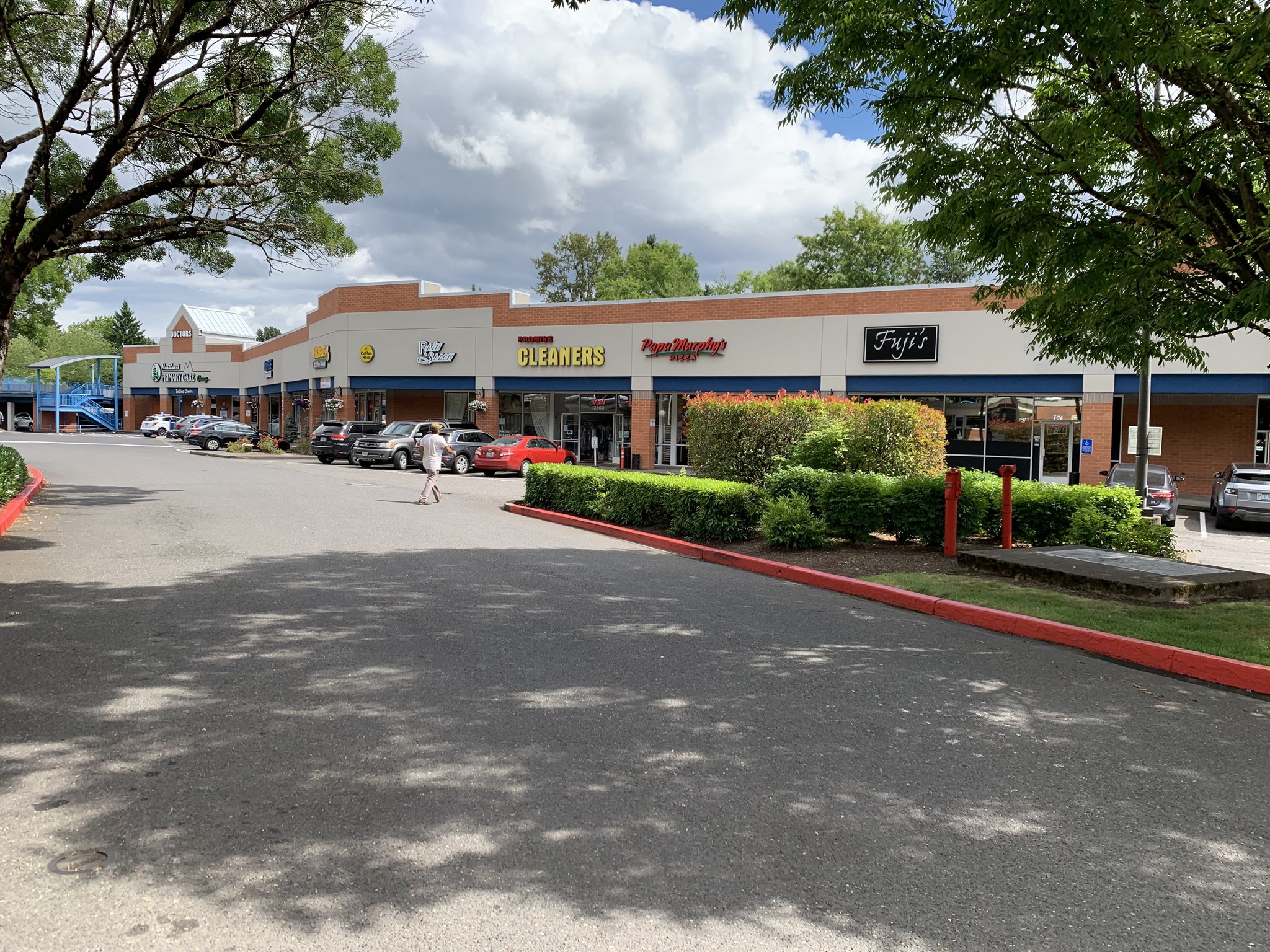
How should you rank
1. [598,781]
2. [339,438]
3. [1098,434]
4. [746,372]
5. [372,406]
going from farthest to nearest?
[372,406], [339,438], [746,372], [1098,434], [598,781]

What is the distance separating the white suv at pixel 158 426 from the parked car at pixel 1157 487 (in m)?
60.7

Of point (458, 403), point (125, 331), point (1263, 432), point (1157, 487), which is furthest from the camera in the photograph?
point (125, 331)

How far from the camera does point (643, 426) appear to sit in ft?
110

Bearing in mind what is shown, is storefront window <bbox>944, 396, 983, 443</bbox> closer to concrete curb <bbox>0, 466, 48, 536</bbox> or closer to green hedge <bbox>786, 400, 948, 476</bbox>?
green hedge <bbox>786, 400, 948, 476</bbox>

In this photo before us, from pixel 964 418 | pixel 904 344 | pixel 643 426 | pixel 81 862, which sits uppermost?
pixel 904 344

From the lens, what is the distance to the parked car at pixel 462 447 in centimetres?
2928

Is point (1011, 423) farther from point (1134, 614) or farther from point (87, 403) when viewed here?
point (87, 403)

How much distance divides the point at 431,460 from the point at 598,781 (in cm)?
1531

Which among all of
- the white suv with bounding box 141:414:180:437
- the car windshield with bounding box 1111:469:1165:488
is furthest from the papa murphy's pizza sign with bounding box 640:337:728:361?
the white suv with bounding box 141:414:180:437

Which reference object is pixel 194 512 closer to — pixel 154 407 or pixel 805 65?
pixel 805 65

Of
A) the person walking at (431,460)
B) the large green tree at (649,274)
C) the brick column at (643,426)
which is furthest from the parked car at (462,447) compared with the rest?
the large green tree at (649,274)

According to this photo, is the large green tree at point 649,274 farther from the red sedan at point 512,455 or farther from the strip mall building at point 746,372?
the red sedan at point 512,455

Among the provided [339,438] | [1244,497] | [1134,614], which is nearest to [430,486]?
[1134,614]

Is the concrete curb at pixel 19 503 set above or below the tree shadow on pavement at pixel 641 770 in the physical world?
above
